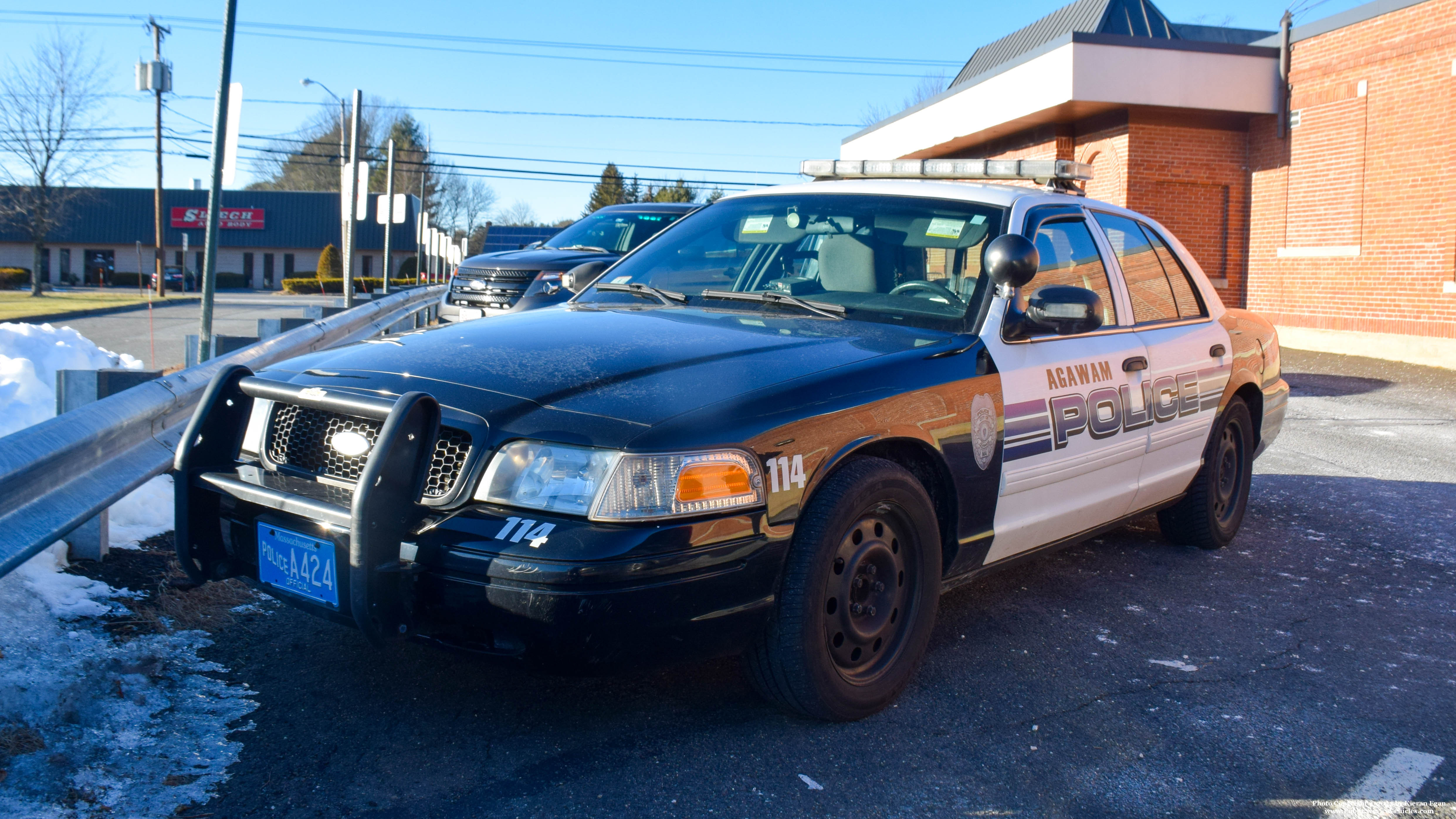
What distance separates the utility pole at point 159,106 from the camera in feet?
123

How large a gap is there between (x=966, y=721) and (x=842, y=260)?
1.71 metres

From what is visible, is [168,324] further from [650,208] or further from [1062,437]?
[1062,437]

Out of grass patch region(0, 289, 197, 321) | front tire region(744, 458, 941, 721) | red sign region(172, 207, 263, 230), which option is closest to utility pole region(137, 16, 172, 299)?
grass patch region(0, 289, 197, 321)

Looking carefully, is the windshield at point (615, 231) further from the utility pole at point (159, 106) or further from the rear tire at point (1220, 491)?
the utility pole at point (159, 106)

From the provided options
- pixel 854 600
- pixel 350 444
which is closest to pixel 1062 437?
pixel 854 600

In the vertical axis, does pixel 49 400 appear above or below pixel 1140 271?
below

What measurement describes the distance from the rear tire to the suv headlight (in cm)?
328

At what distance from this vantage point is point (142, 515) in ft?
15.4

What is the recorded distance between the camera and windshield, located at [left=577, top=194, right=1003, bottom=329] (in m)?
3.88

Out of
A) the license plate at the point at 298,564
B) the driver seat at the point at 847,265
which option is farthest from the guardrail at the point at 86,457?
the driver seat at the point at 847,265

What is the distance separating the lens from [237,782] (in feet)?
8.66

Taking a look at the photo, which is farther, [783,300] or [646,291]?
[646,291]

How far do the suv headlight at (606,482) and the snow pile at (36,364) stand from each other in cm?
251

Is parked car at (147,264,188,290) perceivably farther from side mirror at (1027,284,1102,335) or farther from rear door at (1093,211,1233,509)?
side mirror at (1027,284,1102,335)
